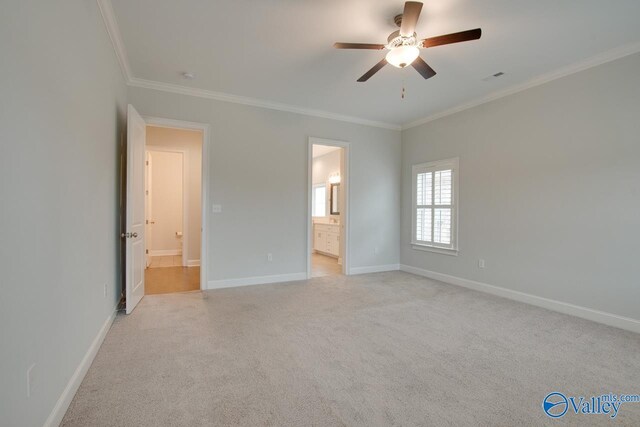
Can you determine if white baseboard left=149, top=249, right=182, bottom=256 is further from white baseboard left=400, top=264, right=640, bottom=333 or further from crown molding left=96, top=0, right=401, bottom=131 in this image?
white baseboard left=400, top=264, right=640, bottom=333

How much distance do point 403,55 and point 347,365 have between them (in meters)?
2.56

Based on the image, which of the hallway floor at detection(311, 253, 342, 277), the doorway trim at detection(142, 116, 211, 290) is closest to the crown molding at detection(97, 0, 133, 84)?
the doorway trim at detection(142, 116, 211, 290)

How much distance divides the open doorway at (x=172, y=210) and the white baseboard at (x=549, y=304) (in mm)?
4028

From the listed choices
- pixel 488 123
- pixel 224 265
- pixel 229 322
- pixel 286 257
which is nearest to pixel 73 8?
pixel 229 322

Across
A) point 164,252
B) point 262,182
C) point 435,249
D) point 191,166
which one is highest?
point 191,166

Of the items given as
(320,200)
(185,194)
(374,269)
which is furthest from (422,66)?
(320,200)

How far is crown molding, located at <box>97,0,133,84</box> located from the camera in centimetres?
246

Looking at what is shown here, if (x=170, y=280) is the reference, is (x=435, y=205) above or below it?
above

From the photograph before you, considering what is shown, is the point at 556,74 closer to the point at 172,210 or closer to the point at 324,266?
the point at 324,266

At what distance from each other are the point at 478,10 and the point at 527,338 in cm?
296

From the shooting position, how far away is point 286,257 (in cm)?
493

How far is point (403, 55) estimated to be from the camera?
99.1 inches

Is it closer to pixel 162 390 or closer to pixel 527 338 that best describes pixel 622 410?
pixel 527 338

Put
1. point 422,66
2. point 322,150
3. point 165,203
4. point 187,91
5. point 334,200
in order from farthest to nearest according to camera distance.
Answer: point 322,150 < point 334,200 < point 165,203 < point 187,91 < point 422,66
